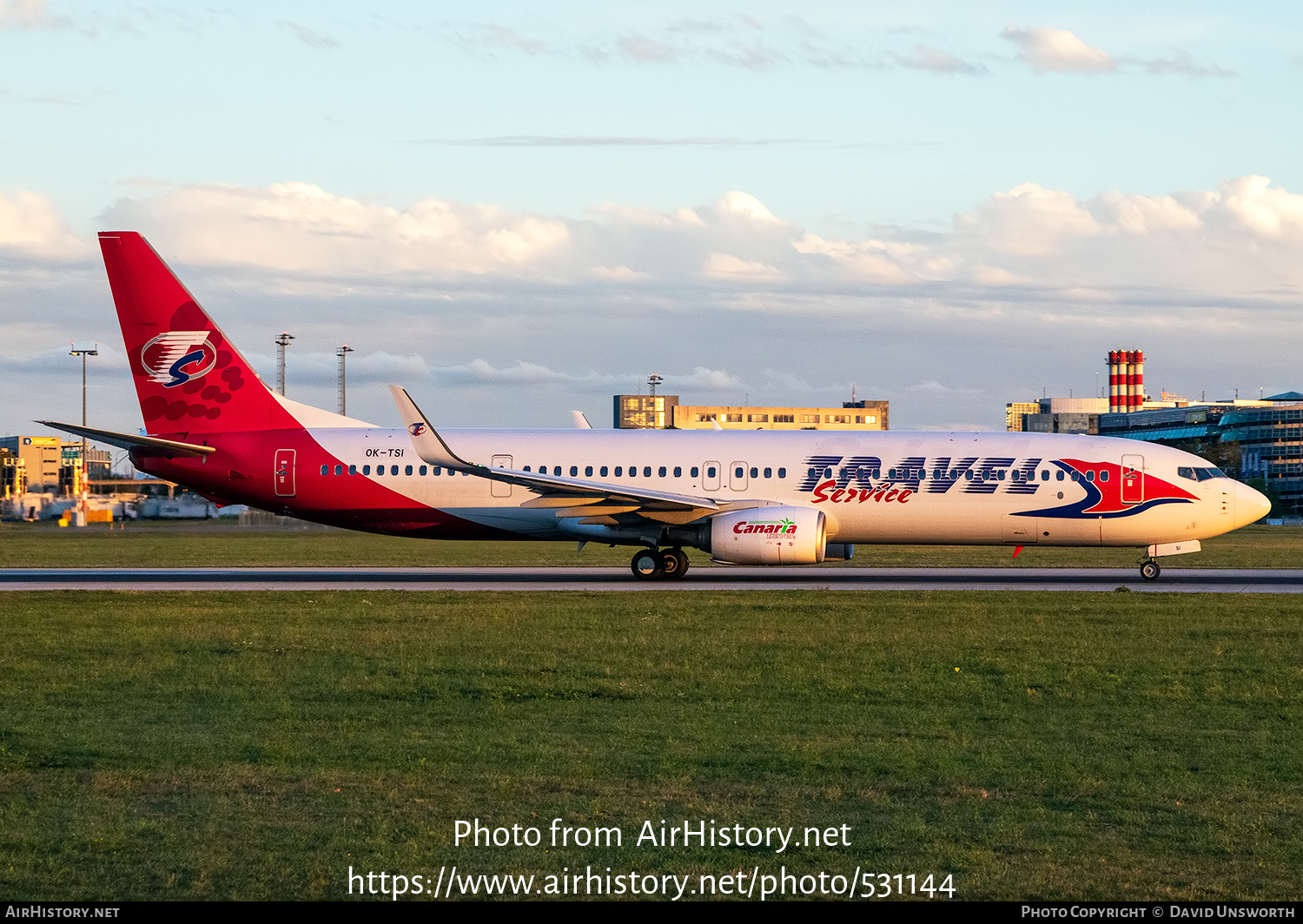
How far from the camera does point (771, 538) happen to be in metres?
31.0

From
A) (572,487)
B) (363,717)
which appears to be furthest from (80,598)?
(363,717)

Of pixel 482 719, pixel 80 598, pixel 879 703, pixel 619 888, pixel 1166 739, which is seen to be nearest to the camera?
pixel 619 888

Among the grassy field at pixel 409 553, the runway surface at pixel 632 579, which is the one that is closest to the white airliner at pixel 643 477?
the runway surface at pixel 632 579

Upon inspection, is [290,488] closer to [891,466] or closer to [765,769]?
[891,466]

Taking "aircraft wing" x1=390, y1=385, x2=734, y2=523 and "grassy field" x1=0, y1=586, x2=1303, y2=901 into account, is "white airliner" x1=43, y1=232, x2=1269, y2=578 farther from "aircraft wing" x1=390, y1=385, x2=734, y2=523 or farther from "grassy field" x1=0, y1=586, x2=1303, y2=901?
"grassy field" x1=0, y1=586, x2=1303, y2=901

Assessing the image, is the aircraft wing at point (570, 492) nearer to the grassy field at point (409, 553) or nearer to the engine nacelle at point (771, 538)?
the engine nacelle at point (771, 538)

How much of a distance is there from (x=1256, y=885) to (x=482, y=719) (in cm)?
774

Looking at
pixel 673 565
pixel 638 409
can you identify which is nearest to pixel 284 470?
pixel 673 565

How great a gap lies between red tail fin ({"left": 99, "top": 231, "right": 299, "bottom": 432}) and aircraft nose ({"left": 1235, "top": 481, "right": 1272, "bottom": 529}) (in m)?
23.4

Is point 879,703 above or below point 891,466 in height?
below

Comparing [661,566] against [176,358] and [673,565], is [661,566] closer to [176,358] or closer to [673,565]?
[673,565]

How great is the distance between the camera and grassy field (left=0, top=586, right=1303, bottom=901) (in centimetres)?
870

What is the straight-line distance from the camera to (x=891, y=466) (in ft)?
109

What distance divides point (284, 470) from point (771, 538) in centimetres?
1257
